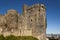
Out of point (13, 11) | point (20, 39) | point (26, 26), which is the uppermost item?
point (13, 11)

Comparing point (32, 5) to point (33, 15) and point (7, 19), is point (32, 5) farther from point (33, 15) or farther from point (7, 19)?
point (7, 19)

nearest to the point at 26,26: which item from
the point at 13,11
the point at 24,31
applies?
the point at 24,31

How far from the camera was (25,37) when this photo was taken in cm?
3059

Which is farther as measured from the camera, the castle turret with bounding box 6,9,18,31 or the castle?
the castle turret with bounding box 6,9,18,31

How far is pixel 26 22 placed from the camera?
31922mm

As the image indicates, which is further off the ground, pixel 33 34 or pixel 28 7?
pixel 28 7

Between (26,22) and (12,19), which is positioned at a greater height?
(12,19)

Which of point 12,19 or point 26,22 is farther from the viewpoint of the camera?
point 26,22

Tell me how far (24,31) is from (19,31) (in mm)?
839

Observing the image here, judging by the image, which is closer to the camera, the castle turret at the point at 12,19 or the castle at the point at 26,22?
the castle at the point at 26,22

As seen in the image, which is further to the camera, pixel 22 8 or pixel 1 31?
pixel 22 8

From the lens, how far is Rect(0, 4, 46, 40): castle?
101 ft

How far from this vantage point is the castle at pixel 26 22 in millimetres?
30781

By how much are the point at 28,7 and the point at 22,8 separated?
1546mm
